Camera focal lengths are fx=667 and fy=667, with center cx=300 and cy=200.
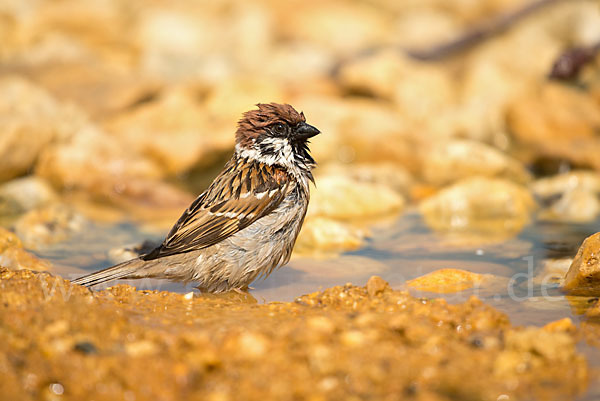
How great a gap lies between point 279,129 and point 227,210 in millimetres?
926

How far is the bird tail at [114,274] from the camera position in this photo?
5.15m

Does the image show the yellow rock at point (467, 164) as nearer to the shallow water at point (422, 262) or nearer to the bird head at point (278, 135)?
the shallow water at point (422, 262)

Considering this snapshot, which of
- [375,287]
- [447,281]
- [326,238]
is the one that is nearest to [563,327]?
[375,287]

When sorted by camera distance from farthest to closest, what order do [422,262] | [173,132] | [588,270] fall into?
1. [173,132]
2. [422,262]
3. [588,270]

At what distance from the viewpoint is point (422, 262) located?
6570 millimetres

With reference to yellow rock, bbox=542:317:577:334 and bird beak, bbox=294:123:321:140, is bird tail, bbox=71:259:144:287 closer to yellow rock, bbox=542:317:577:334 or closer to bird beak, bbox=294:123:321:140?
bird beak, bbox=294:123:321:140

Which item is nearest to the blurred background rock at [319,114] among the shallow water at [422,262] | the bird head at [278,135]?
the shallow water at [422,262]

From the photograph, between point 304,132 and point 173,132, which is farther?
point 173,132

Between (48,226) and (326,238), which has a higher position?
(48,226)

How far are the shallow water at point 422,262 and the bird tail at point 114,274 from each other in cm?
54

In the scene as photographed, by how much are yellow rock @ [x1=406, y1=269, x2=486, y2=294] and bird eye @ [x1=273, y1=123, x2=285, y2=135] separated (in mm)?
1748

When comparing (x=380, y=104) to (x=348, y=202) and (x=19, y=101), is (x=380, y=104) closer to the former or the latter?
(x=348, y=202)

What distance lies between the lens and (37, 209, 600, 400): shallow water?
5168mm

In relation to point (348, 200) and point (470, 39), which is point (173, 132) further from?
point (470, 39)
